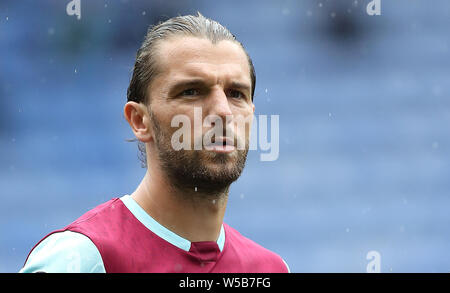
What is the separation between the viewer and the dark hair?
2.52 meters

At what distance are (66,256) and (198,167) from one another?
1.68 ft

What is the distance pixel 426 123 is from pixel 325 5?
195 centimetres

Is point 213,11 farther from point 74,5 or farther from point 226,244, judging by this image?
point 226,244

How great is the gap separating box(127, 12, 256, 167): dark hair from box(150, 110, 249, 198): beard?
0.16 metres

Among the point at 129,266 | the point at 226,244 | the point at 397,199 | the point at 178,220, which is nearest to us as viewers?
the point at 129,266

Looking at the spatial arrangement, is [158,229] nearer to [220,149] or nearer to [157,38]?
[220,149]

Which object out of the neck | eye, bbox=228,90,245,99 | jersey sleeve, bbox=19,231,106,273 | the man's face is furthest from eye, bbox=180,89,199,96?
jersey sleeve, bbox=19,231,106,273

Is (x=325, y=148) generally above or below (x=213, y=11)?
below

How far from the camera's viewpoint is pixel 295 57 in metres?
8.94

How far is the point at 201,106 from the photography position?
7.75 ft

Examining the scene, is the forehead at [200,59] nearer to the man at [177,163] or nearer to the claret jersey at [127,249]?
the man at [177,163]

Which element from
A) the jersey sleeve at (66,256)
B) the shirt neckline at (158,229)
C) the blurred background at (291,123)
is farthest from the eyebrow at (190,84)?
the blurred background at (291,123)

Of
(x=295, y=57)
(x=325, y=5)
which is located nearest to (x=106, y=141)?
(x=295, y=57)

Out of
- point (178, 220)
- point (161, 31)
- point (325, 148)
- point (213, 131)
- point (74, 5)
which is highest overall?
point (74, 5)
